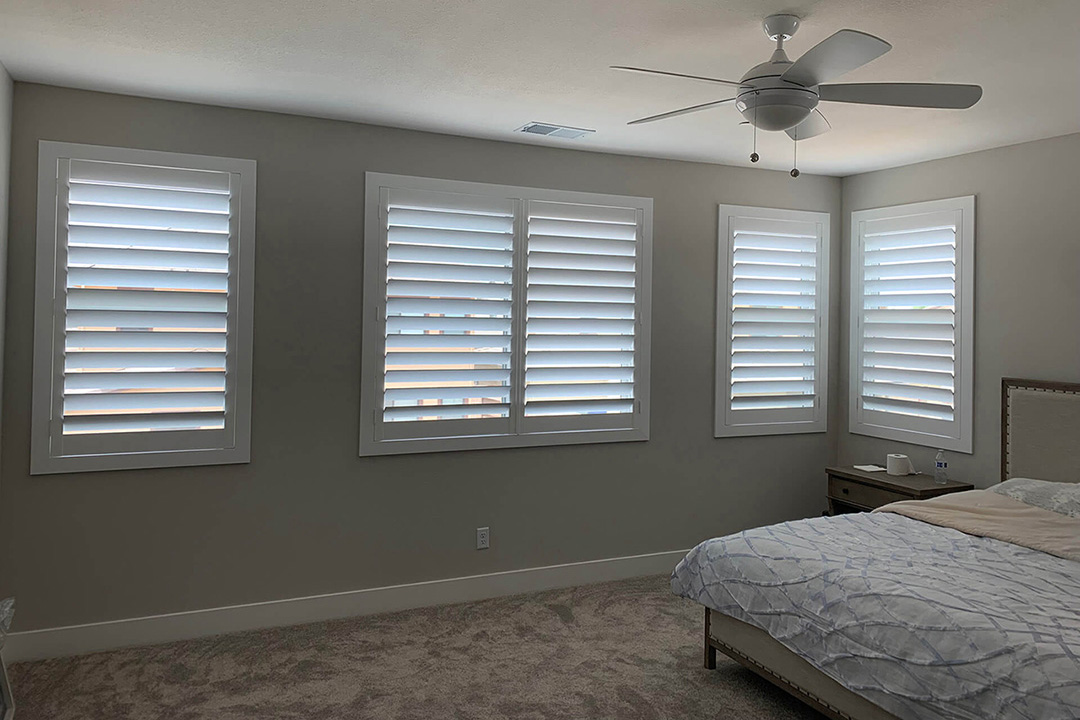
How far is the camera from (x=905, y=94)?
2.60 meters

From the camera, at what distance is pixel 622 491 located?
4.86m

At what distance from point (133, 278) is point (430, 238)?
1.47 meters

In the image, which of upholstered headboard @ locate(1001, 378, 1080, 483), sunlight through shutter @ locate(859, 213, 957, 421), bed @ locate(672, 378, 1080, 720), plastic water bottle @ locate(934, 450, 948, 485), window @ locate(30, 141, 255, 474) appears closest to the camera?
bed @ locate(672, 378, 1080, 720)

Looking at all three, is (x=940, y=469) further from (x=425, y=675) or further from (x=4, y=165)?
(x=4, y=165)

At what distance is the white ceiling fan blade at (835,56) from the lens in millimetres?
2199

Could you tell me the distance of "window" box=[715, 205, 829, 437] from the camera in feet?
16.8

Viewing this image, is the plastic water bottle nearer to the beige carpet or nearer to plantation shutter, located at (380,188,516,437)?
the beige carpet

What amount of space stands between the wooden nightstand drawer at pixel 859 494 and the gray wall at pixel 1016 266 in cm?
47

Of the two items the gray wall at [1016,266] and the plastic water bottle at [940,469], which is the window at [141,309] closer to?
the plastic water bottle at [940,469]

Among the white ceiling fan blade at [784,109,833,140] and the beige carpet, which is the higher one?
the white ceiling fan blade at [784,109,833,140]

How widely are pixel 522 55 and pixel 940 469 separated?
3470 mm

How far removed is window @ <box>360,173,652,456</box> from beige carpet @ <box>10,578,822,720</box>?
3.28ft

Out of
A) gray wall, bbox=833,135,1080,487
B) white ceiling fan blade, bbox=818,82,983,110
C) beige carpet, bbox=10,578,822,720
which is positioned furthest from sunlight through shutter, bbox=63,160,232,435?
gray wall, bbox=833,135,1080,487

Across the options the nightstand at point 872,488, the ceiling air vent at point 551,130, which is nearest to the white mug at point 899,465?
the nightstand at point 872,488
